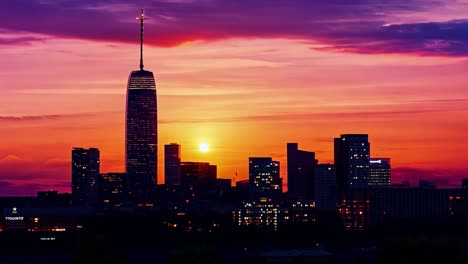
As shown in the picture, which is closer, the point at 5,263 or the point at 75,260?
the point at 75,260

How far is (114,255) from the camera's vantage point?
106125 mm

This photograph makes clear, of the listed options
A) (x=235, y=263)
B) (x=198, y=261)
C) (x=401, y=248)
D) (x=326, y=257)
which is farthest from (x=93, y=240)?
(x=235, y=263)

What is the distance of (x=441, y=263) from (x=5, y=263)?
70.8 meters

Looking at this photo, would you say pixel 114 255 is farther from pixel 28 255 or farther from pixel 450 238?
pixel 28 255

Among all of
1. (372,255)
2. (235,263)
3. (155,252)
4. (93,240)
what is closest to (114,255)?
(93,240)

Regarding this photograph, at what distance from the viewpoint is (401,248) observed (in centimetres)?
10325

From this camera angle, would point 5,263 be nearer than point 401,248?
No

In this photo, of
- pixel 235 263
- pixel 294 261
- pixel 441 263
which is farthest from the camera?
pixel 235 263

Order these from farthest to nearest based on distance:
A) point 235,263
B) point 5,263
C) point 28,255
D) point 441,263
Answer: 1. point 28,255
2. point 5,263
3. point 235,263
4. point 441,263

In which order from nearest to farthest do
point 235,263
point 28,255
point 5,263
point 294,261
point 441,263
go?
1. point 441,263
2. point 294,261
3. point 235,263
4. point 5,263
5. point 28,255

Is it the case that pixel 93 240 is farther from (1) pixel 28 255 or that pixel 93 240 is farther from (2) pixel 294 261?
(1) pixel 28 255

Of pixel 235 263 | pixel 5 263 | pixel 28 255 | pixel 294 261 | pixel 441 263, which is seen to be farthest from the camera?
pixel 28 255

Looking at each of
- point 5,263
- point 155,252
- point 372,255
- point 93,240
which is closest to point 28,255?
point 155,252

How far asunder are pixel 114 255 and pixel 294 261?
2289cm
